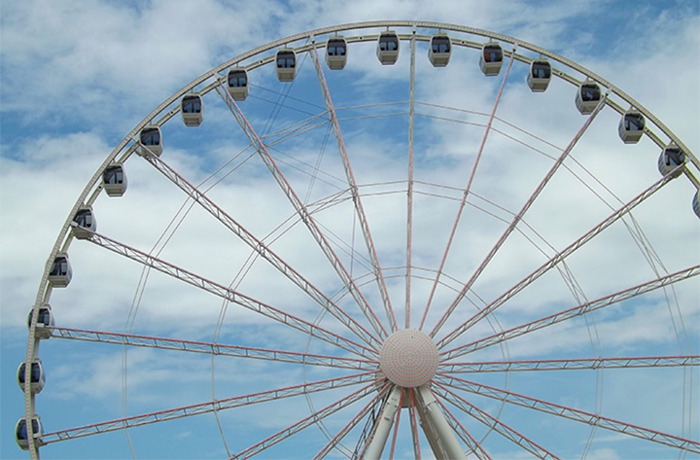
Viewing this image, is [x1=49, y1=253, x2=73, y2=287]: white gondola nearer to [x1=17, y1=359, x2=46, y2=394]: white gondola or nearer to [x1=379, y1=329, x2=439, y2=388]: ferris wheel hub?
[x1=17, y1=359, x2=46, y2=394]: white gondola

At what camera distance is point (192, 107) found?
40.6m

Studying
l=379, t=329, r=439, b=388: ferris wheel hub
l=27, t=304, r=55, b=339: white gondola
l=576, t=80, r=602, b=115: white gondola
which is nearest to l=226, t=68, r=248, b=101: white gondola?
l=27, t=304, r=55, b=339: white gondola

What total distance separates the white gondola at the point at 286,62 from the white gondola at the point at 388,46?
320 centimetres

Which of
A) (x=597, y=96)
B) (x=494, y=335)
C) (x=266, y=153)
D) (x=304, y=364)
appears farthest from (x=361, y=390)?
(x=597, y=96)

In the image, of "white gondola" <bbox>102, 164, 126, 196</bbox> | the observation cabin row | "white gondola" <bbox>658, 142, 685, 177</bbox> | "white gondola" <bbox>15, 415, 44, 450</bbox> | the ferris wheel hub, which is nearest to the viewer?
the ferris wheel hub

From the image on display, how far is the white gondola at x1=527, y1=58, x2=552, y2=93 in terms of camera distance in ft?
134

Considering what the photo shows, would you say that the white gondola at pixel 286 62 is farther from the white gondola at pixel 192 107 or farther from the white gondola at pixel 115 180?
the white gondola at pixel 115 180

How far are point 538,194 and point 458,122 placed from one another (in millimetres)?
4517

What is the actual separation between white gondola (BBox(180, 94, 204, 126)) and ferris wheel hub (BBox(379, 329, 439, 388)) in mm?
11621


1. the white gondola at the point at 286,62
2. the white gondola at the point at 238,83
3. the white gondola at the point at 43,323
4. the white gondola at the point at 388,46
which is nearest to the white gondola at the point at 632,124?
the white gondola at the point at 388,46

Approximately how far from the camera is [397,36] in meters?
40.9

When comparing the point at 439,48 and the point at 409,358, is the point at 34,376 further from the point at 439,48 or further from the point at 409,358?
the point at 439,48

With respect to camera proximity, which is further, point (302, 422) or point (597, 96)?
point (597, 96)

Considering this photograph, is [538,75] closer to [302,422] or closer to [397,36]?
[397,36]
